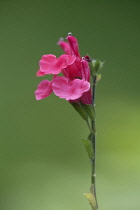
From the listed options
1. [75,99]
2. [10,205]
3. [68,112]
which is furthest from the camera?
[68,112]

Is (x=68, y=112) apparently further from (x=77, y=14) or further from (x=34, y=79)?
(x=77, y=14)

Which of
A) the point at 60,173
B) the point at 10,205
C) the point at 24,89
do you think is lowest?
the point at 10,205

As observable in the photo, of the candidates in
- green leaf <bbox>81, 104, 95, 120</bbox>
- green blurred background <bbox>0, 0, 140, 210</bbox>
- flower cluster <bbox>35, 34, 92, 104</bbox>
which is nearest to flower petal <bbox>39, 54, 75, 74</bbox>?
flower cluster <bbox>35, 34, 92, 104</bbox>

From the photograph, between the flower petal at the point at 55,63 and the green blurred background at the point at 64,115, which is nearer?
the flower petal at the point at 55,63

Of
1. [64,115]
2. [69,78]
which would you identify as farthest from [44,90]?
[64,115]

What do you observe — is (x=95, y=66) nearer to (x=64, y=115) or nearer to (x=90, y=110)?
(x=90, y=110)

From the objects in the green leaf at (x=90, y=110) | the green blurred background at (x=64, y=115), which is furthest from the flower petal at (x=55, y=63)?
the green blurred background at (x=64, y=115)

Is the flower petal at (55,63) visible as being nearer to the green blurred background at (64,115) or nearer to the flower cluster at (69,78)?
the flower cluster at (69,78)

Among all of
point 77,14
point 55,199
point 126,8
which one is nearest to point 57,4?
point 77,14
